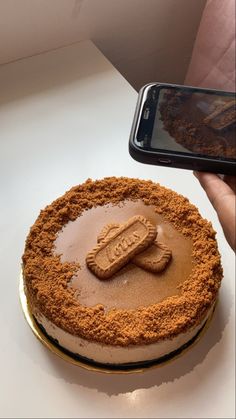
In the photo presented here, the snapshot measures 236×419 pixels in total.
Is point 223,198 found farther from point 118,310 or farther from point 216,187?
point 118,310

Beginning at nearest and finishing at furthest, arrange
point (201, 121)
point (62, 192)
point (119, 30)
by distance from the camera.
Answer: point (201, 121) → point (62, 192) → point (119, 30)

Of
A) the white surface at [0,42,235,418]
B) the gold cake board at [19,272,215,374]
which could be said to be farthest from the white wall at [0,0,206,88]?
the gold cake board at [19,272,215,374]

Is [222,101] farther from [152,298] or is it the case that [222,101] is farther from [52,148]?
[52,148]

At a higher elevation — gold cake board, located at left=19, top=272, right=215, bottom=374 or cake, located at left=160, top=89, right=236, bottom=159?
cake, located at left=160, top=89, right=236, bottom=159

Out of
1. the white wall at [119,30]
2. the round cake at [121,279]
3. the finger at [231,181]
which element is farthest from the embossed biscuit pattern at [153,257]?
the white wall at [119,30]

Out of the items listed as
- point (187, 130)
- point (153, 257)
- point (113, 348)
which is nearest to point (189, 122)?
point (187, 130)

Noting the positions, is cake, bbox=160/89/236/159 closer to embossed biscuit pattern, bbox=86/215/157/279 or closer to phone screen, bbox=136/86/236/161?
phone screen, bbox=136/86/236/161

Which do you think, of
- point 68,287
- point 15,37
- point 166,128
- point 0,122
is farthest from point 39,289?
point 15,37

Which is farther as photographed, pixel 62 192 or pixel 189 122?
pixel 62 192
